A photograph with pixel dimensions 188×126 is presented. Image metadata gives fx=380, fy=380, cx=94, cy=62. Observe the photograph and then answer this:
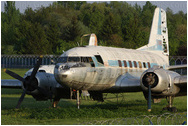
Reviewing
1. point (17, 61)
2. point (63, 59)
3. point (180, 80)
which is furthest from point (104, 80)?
point (17, 61)

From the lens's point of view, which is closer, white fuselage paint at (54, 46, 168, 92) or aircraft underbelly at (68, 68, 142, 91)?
white fuselage paint at (54, 46, 168, 92)

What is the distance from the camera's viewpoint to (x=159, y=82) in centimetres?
1975

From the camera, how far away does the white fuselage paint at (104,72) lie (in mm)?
19328

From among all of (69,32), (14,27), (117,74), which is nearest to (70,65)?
(117,74)

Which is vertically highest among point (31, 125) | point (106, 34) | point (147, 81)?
point (106, 34)

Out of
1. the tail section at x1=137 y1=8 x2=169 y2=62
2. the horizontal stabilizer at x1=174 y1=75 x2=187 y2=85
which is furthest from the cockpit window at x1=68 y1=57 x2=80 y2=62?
the tail section at x1=137 y1=8 x2=169 y2=62

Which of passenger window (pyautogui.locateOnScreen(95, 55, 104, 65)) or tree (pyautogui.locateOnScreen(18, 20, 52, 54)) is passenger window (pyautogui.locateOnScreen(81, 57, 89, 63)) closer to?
passenger window (pyautogui.locateOnScreen(95, 55, 104, 65))

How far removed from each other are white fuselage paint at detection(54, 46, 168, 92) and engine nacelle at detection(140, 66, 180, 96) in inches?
45.7

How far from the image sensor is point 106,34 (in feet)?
360

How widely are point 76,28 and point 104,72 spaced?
3561 inches

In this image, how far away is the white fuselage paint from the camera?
19328mm

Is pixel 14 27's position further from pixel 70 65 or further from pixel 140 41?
pixel 70 65

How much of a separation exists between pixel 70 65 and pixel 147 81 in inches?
161

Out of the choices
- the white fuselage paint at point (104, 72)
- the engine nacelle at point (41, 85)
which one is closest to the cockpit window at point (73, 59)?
the white fuselage paint at point (104, 72)
